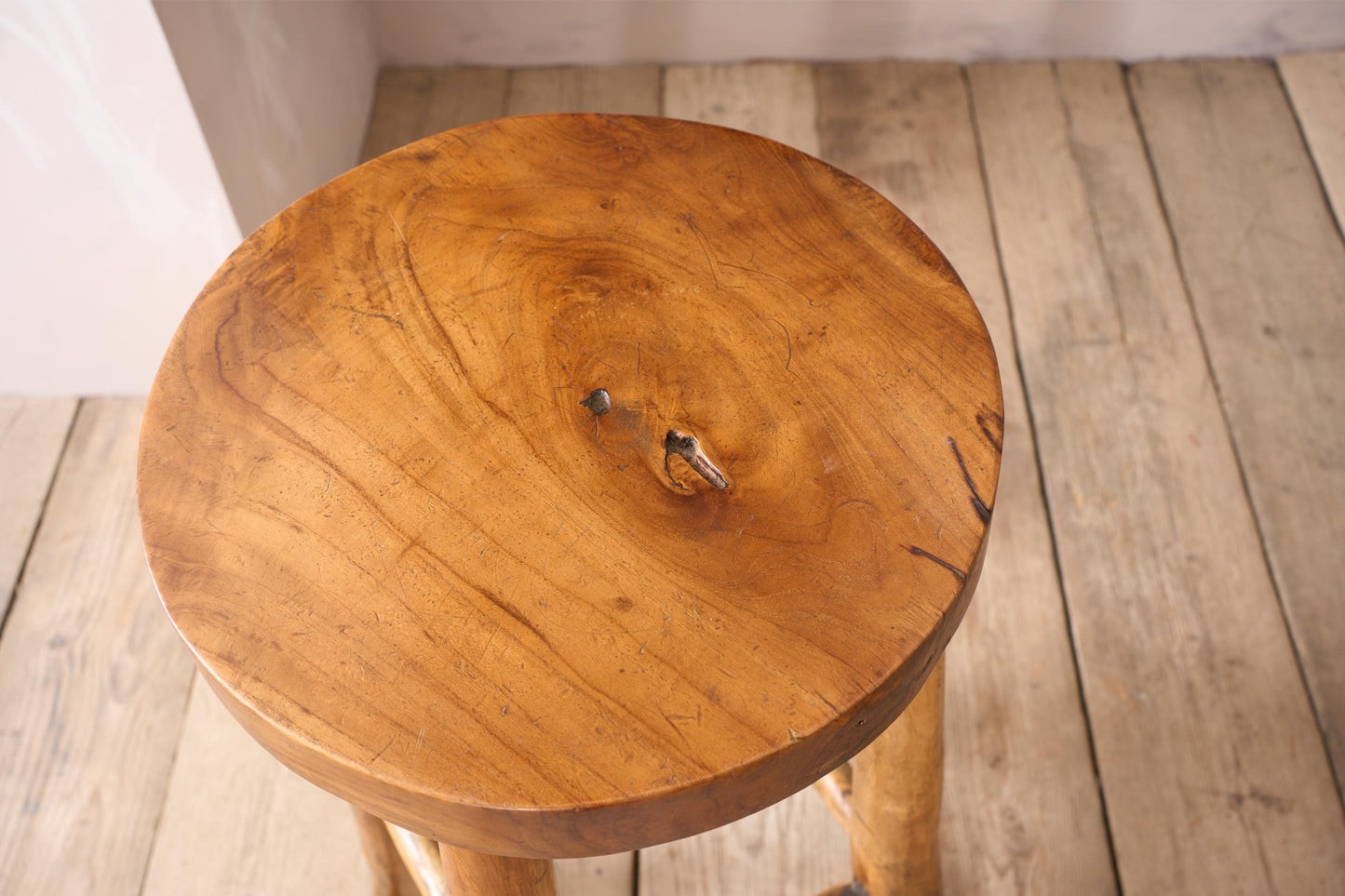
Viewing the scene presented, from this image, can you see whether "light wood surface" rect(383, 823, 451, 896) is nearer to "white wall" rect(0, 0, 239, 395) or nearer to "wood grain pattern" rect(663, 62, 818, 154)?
"white wall" rect(0, 0, 239, 395)

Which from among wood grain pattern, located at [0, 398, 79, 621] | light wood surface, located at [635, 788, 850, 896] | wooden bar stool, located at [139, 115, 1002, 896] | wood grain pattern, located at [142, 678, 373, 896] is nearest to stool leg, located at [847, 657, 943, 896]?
wooden bar stool, located at [139, 115, 1002, 896]

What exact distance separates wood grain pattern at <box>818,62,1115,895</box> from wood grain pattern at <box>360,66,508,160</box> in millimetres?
763

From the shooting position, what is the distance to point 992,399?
2.03 ft

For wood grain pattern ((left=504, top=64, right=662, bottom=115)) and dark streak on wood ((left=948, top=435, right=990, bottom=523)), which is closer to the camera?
dark streak on wood ((left=948, top=435, right=990, bottom=523))

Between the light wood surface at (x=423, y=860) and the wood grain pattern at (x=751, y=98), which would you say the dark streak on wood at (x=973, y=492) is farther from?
the wood grain pattern at (x=751, y=98)

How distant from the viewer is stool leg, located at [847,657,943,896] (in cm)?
75

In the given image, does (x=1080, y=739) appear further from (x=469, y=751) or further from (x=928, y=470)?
(x=469, y=751)

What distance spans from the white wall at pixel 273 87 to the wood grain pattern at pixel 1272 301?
1.25 metres

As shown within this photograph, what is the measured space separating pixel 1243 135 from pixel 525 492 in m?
1.58

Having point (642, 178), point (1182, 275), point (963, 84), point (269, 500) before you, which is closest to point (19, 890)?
point (269, 500)

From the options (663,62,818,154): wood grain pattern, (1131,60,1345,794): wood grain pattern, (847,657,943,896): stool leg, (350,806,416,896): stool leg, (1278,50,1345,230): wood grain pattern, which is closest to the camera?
(847,657,943,896): stool leg

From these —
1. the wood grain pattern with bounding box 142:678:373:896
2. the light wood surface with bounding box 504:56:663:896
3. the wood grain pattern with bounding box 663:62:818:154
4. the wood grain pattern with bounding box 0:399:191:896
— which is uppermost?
the light wood surface with bounding box 504:56:663:896

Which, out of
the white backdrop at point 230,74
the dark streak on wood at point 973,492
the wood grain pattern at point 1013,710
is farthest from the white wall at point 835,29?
the dark streak on wood at point 973,492

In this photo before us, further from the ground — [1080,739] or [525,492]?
[525,492]
